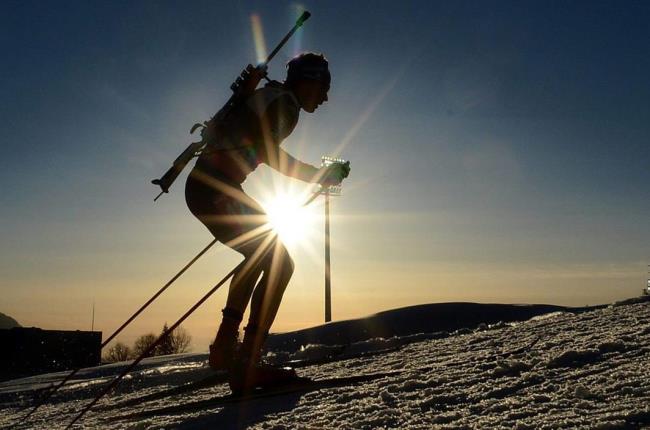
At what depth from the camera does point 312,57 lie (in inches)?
161

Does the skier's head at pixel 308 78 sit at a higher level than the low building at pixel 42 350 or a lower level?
lower

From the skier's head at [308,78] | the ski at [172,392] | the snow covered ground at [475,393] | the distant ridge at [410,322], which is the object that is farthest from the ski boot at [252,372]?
the distant ridge at [410,322]

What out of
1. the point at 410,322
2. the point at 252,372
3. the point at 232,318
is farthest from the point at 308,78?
the point at 410,322

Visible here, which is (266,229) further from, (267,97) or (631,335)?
(631,335)

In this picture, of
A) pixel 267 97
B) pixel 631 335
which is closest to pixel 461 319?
pixel 631 335

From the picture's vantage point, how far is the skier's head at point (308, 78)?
13.3ft

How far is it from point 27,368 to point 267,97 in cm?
3700

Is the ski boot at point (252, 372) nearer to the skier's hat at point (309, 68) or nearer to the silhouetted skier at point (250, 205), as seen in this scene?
the silhouetted skier at point (250, 205)

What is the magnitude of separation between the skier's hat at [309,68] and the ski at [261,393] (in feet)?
6.22

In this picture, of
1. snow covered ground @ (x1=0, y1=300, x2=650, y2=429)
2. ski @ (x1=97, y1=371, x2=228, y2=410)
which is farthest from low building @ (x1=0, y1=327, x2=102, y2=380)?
snow covered ground @ (x1=0, y1=300, x2=650, y2=429)

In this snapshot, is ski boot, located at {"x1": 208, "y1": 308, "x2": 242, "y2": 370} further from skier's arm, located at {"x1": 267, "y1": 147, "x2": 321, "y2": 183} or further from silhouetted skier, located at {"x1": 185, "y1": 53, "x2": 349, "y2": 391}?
skier's arm, located at {"x1": 267, "y1": 147, "x2": 321, "y2": 183}

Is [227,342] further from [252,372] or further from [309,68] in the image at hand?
[309,68]

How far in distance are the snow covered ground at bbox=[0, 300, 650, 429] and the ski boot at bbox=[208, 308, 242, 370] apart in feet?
1.29

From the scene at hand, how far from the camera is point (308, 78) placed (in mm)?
4043
